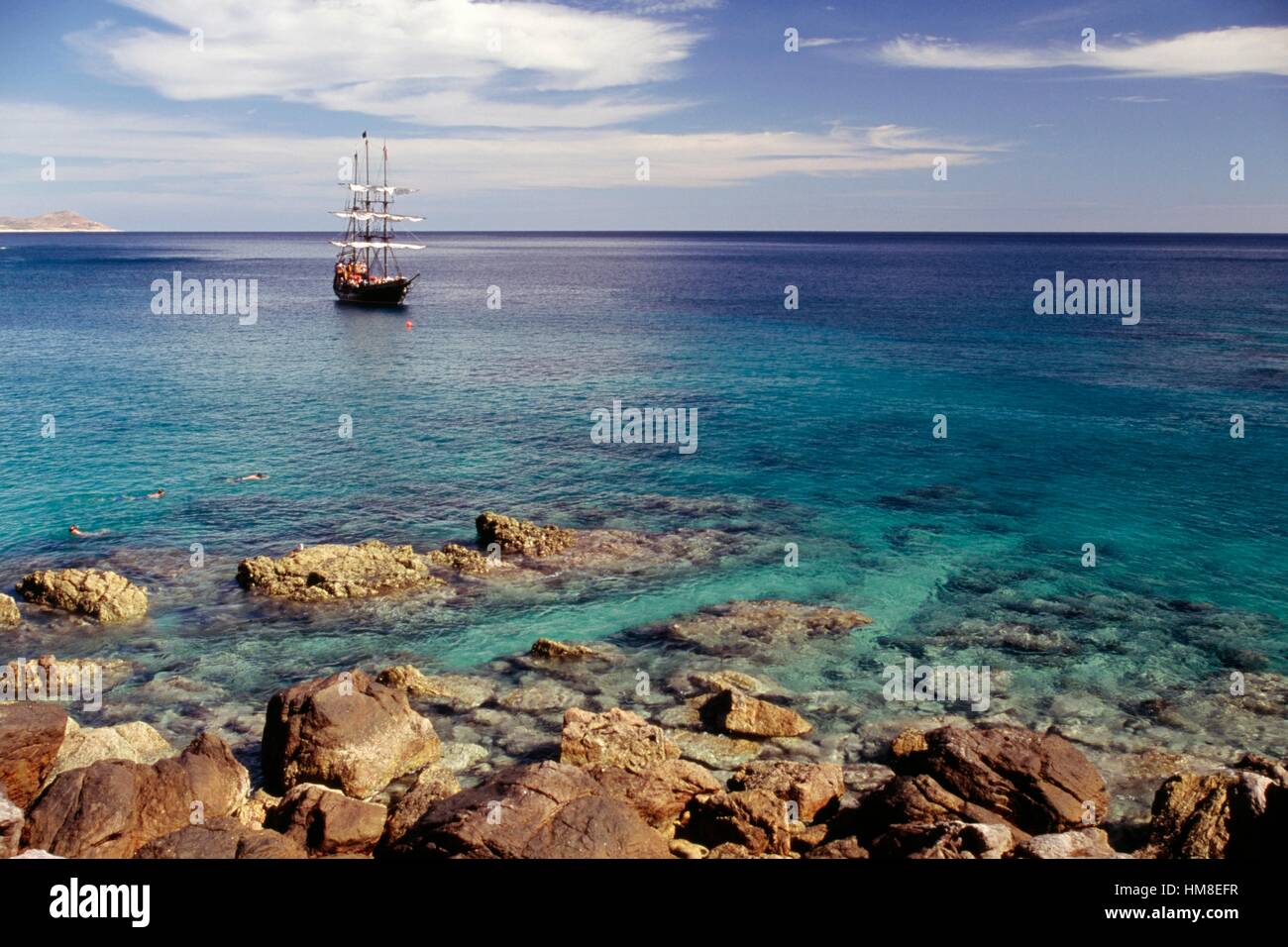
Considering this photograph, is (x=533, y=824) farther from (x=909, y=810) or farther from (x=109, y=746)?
(x=109, y=746)

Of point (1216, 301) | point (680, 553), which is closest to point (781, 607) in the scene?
point (680, 553)

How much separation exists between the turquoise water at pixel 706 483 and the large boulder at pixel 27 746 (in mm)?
4084

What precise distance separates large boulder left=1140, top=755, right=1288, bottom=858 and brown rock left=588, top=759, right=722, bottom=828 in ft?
23.2

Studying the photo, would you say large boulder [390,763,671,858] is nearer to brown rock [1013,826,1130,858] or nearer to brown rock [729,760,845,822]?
brown rock [729,760,845,822]

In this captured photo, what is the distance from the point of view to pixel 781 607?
25.6 meters

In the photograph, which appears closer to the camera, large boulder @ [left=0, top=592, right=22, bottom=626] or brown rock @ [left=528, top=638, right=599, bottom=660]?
brown rock @ [left=528, top=638, right=599, bottom=660]

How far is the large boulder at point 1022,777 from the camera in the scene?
48.9ft

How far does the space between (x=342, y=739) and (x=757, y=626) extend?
11.6m

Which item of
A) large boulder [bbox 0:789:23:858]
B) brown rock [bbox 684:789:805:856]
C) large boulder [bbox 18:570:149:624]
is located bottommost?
brown rock [bbox 684:789:805:856]

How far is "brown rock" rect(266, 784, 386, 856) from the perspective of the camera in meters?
13.8

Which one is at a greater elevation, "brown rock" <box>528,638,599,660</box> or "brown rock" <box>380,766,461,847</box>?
"brown rock" <box>528,638,599,660</box>

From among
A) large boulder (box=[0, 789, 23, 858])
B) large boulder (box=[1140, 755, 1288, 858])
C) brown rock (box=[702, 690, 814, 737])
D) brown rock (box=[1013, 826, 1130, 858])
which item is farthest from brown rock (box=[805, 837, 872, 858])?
large boulder (box=[0, 789, 23, 858])

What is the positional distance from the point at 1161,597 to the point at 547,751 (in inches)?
752
